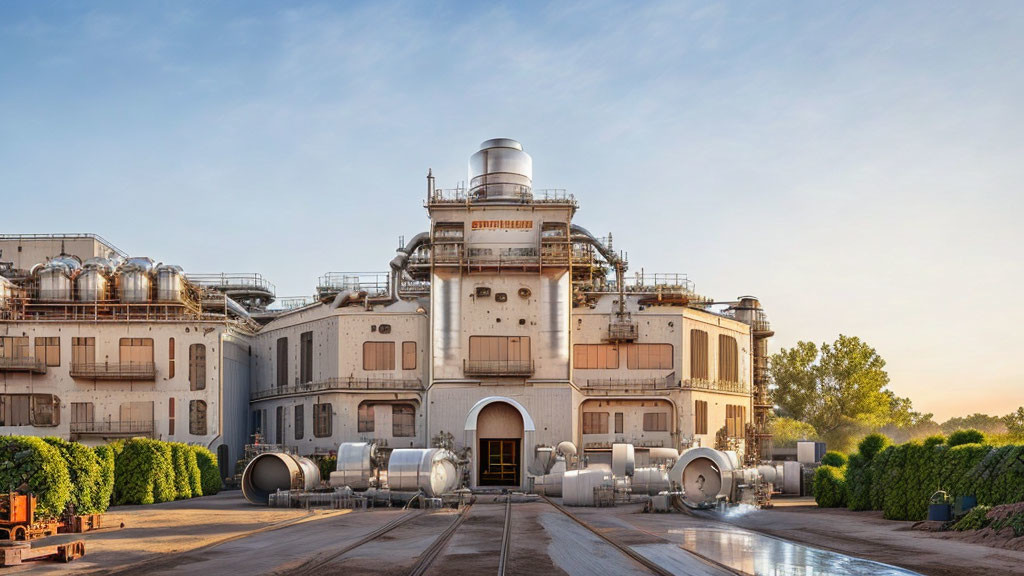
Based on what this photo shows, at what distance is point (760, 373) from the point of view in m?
82.3

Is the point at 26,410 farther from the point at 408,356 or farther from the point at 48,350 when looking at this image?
the point at 408,356

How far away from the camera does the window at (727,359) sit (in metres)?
72.2

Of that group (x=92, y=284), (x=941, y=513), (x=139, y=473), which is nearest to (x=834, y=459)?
(x=941, y=513)

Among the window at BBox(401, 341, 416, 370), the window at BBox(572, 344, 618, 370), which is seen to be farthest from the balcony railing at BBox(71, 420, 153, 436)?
the window at BBox(572, 344, 618, 370)

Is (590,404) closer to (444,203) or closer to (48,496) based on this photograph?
(444,203)

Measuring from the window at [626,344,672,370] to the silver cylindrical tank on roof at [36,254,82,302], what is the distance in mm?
38285

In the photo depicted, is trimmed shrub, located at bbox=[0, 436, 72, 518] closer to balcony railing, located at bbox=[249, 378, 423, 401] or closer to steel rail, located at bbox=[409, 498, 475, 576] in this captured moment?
steel rail, located at bbox=[409, 498, 475, 576]

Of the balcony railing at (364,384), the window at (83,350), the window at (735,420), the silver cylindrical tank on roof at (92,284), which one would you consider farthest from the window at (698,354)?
the silver cylindrical tank on roof at (92,284)

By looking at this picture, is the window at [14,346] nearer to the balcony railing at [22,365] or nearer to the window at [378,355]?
the balcony railing at [22,365]

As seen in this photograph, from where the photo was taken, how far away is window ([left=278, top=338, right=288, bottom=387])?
7075 centimetres

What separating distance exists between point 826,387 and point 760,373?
2645 centimetres

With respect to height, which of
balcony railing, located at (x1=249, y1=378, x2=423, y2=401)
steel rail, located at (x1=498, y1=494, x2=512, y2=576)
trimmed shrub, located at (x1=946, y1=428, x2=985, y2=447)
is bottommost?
steel rail, located at (x1=498, y1=494, x2=512, y2=576)

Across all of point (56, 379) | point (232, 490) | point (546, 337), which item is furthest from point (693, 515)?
point (56, 379)

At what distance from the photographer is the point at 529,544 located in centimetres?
2964
